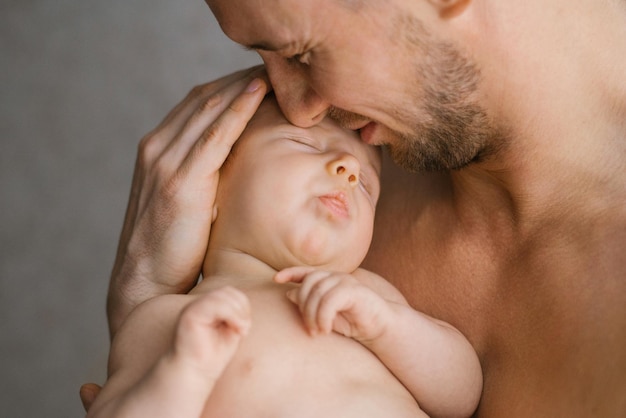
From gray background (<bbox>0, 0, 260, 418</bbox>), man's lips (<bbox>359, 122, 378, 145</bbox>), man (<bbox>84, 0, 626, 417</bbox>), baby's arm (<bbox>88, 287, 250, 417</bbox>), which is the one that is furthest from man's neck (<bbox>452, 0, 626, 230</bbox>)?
gray background (<bbox>0, 0, 260, 418</bbox>)

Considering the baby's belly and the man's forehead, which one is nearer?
the baby's belly

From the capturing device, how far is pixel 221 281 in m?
1.50

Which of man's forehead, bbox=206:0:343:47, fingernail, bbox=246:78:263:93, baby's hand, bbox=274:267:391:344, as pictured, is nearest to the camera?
baby's hand, bbox=274:267:391:344

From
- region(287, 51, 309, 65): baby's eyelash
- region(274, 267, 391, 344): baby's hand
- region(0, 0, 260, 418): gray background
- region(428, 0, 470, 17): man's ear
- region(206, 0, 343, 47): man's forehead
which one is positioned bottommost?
region(0, 0, 260, 418): gray background

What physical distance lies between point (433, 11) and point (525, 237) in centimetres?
43

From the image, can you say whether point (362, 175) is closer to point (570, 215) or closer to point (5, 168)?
point (570, 215)

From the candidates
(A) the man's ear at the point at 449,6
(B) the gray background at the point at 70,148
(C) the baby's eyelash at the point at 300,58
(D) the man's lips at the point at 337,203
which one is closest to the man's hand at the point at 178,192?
(C) the baby's eyelash at the point at 300,58

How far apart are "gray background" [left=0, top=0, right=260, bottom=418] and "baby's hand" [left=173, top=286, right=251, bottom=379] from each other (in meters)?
2.08

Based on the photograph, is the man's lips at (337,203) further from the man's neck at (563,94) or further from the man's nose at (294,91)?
the man's neck at (563,94)

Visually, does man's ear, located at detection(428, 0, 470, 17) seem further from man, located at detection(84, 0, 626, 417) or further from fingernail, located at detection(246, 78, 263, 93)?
fingernail, located at detection(246, 78, 263, 93)

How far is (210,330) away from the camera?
1.19 m

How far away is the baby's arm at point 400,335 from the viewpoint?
1.33m

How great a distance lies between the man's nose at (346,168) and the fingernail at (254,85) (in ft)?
0.69

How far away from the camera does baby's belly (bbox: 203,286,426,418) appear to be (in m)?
1.31
